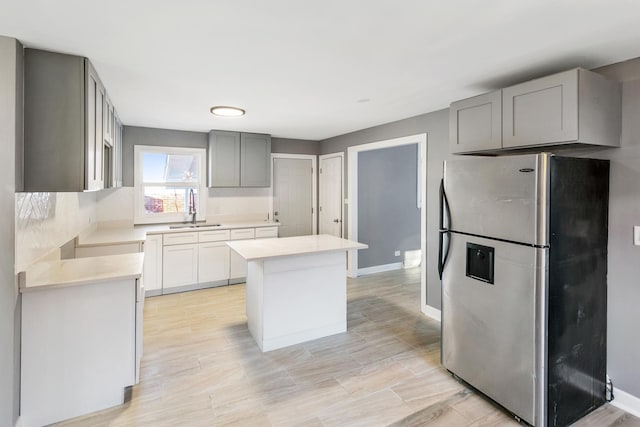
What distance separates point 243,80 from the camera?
8.61ft

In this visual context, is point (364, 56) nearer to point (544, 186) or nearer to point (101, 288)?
point (544, 186)

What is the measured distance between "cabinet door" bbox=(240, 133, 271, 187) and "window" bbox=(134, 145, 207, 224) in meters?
0.62

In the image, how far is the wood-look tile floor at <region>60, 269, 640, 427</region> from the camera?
6.82 feet

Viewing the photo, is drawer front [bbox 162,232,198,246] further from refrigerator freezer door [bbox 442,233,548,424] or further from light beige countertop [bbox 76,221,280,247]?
refrigerator freezer door [bbox 442,233,548,424]

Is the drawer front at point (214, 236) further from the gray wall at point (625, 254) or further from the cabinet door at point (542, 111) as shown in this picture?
the gray wall at point (625, 254)

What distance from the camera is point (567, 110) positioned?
2.03m

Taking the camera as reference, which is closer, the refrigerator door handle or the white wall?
the refrigerator door handle

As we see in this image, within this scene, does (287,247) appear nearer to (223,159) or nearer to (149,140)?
(223,159)

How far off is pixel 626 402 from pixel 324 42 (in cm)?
303

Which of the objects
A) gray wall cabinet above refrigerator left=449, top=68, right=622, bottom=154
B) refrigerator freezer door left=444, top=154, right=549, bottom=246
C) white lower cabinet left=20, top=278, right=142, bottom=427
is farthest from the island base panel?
gray wall cabinet above refrigerator left=449, top=68, right=622, bottom=154

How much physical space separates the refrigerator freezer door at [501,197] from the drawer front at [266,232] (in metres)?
3.10

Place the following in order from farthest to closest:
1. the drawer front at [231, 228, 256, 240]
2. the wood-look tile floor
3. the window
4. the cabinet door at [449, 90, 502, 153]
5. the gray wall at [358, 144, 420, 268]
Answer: the gray wall at [358, 144, 420, 268], the drawer front at [231, 228, 256, 240], the window, the cabinet door at [449, 90, 502, 153], the wood-look tile floor

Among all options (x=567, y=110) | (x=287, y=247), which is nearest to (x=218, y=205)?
(x=287, y=247)

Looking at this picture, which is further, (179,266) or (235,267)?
(235,267)
